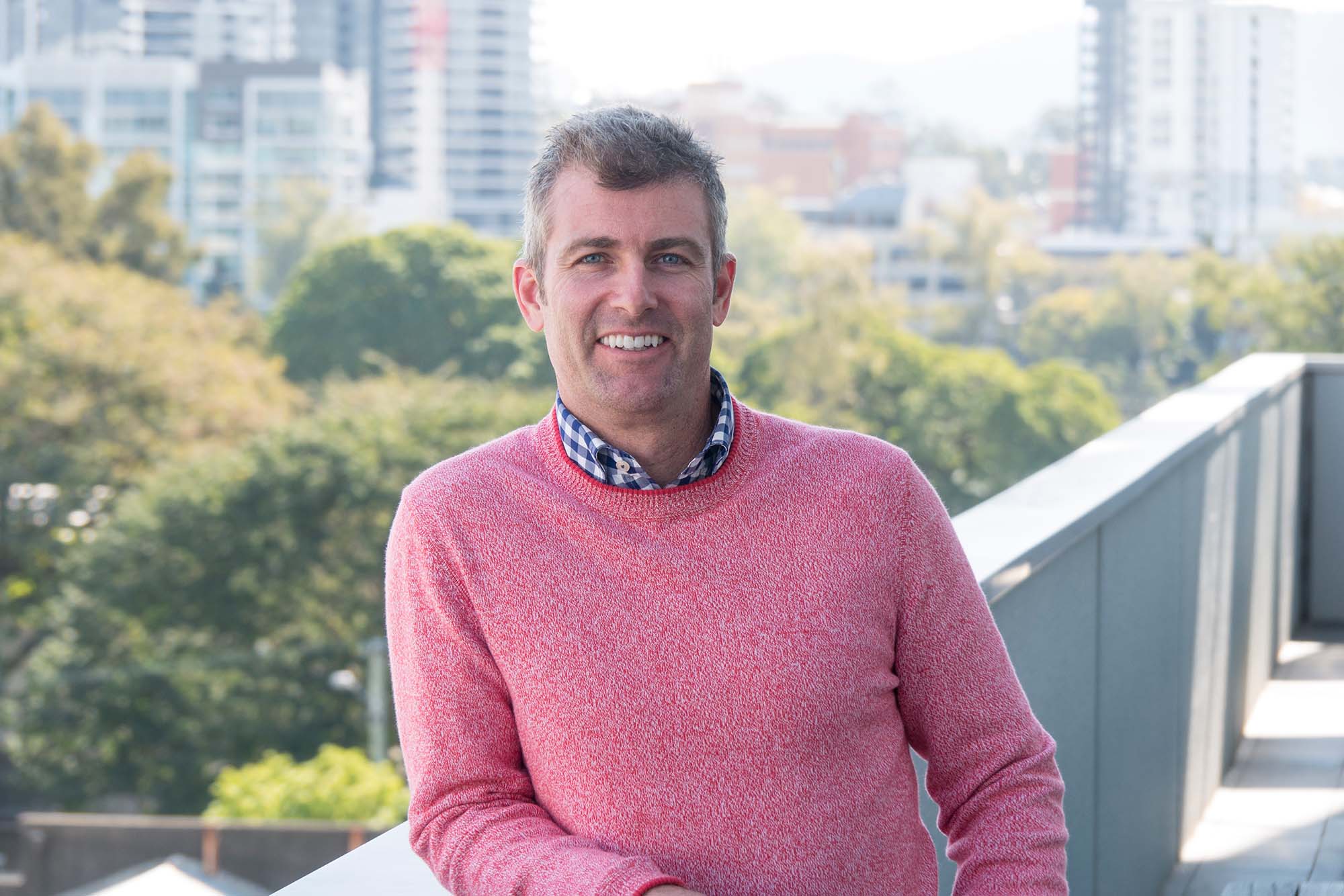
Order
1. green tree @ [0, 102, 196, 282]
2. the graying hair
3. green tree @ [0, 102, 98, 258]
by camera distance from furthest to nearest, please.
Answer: green tree @ [0, 102, 196, 282] < green tree @ [0, 102, 98, 258] < the graying hair

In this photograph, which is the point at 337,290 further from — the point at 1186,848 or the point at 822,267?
the point at 1186,848

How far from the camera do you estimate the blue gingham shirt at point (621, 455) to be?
1161 mm

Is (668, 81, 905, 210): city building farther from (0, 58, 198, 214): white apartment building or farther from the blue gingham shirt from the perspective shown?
the blue gingham shirt

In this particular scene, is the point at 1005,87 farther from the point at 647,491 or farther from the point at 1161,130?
the point at 647,491

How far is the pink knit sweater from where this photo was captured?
3.59 feet

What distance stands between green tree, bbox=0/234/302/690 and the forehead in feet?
96.1

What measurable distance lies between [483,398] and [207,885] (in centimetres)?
1978

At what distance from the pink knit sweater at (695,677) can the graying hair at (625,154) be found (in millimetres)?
174

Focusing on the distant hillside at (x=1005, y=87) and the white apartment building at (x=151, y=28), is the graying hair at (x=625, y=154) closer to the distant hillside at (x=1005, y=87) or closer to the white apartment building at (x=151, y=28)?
the distant hillside at (x=1005, y=87)

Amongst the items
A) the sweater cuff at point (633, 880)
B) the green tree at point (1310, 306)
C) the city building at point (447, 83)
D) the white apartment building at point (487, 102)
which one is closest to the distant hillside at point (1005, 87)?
the white apartment building at point (487, 102)

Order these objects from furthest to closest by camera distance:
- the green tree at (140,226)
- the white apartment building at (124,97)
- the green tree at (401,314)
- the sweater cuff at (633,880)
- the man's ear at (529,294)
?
1. the white apartment building at (124,97)
2. the green tree at (140,226)
3. the green tree at (401,314)
4. the man's ear at (529,294)
5. the sweater cuff at (633,880)

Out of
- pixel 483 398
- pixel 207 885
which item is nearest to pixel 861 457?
pixel 207 885

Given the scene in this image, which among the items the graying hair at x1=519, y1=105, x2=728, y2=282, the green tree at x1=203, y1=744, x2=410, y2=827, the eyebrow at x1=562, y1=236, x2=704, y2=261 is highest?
the graying hair at x1=519, y1=105, x2=728, y2=282

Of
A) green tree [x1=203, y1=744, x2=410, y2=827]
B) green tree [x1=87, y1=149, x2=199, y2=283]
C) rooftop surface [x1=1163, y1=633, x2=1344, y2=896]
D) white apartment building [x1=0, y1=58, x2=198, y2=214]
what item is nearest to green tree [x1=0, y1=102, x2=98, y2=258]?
green tree [x1=87, y1=149, x2=199, y2=283]
